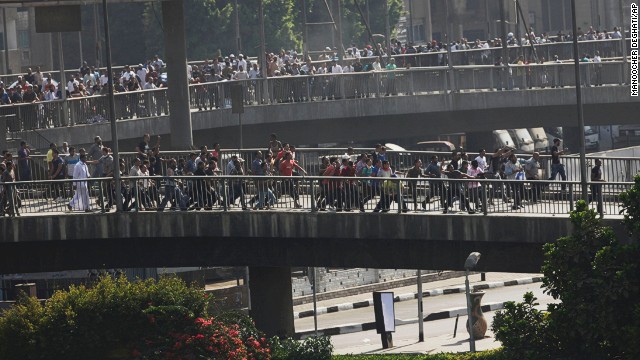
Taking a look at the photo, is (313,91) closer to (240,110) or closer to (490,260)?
(240,110)

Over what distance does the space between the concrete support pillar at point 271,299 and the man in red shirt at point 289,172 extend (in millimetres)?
2607

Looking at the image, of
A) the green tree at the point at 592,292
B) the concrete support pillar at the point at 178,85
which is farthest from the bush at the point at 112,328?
the concrete support pillar at the point at 178,85

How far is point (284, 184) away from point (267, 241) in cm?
136

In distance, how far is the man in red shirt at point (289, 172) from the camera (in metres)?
35.2

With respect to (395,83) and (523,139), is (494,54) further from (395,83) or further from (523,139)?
(523,139)

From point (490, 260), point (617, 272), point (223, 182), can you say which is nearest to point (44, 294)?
point (223, 182)

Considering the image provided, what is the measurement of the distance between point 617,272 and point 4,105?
24469mm

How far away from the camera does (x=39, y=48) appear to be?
9356 centimetres

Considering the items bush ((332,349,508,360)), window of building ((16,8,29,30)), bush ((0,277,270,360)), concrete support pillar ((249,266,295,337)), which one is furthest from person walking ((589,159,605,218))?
window of building ((16,8,29,30))

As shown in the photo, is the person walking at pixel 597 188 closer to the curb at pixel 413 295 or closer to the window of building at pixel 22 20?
the curb at pixel 413 295

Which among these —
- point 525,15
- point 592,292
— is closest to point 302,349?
point 592,292

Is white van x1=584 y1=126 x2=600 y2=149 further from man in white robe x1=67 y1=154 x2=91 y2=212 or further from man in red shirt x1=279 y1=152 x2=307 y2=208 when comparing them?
man in white robe x1=67 y1=154 x2=91 y2=212

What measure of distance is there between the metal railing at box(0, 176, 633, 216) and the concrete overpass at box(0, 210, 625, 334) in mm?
329

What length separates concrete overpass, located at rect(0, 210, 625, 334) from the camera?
33.0 meters
